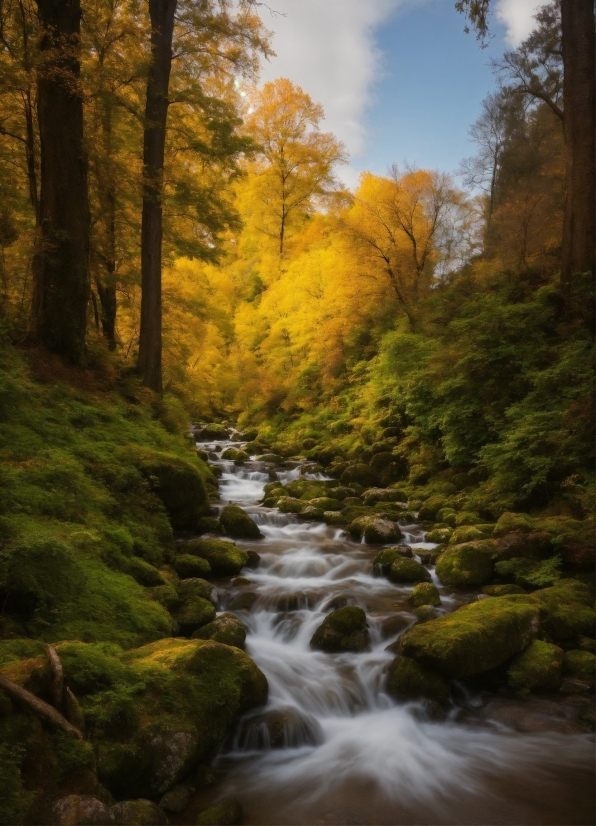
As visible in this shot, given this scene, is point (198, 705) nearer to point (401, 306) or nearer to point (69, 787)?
point (69, 787)

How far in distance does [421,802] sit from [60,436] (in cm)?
659

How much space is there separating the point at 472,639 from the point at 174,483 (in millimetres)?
5429

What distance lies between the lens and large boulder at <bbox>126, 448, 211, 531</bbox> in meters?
8.82

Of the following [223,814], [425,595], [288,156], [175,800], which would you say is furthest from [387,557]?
[288,156]

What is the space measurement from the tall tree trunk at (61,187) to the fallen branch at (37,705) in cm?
749

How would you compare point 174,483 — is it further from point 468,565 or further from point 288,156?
point 288,156

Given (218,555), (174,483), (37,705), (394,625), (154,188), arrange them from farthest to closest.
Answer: (154,188)
(174,483)
(218,555)
(394,625)
(37,705)

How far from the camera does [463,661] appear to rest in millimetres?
5824

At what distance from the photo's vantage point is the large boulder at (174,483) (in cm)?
882

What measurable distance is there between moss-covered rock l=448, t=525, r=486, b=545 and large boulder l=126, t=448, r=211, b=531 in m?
4.73

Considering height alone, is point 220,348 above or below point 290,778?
above

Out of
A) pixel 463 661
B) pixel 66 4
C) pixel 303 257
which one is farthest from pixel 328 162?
pixel 463 661

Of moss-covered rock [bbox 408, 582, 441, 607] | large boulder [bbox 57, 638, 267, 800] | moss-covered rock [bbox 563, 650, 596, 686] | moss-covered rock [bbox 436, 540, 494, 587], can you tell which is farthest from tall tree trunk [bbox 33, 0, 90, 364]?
moss-covered rock [bbox 563, 650, 596, 686]

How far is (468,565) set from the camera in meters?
8.41
